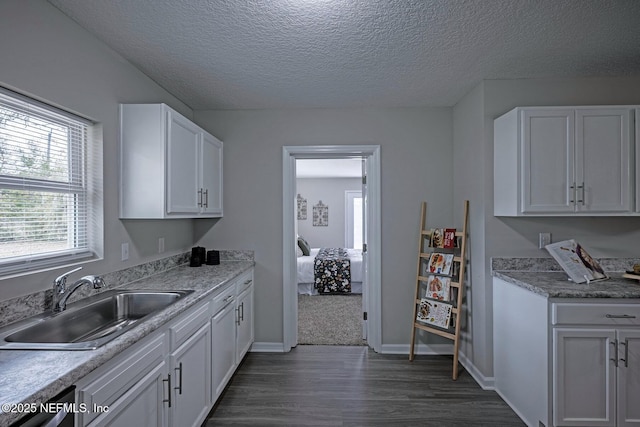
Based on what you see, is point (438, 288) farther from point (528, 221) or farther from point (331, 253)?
point (331, 253)

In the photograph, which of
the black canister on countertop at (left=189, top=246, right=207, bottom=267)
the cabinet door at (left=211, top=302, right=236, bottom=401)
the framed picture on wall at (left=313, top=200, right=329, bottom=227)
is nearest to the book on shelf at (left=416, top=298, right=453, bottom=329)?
the cabinet door at (left=211, top=302, right=236, bottom=401)

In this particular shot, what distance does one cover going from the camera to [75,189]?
1952mm

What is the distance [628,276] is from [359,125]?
2.43m

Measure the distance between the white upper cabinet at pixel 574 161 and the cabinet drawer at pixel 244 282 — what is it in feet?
7.48

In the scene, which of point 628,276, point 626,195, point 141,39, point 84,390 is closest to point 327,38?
point 141,39

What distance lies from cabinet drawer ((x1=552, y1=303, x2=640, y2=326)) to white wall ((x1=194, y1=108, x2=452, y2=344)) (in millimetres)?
1429

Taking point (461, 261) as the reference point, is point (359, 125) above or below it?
above

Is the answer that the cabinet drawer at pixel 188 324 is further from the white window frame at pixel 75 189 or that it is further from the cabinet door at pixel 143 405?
the white window frame at pixel 75 189

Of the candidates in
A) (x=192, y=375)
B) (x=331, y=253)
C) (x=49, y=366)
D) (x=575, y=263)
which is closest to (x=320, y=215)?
(x=331, y=253)

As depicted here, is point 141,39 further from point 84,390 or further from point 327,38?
point 84,390

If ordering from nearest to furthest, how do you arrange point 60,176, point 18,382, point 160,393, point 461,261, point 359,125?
point 18,382 < point 160,393 < point 60,176 < point 461,261 < point 359,125

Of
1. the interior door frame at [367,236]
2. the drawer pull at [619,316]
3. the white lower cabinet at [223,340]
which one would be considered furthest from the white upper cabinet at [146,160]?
the drawer pull at [619,316]

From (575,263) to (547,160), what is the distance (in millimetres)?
746

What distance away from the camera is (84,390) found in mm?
1109
